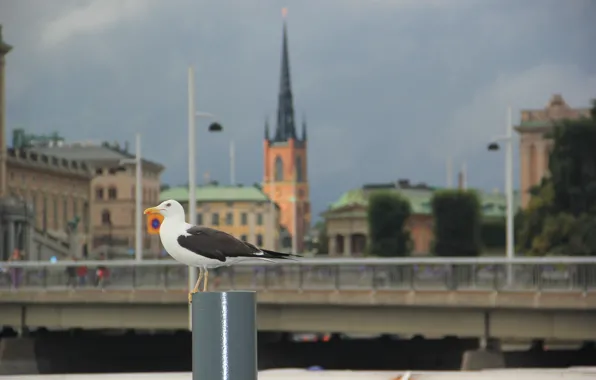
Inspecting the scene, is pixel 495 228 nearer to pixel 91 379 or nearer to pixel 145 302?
pixel 145 302

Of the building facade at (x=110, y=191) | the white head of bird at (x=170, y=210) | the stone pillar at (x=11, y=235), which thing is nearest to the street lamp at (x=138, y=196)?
the stone pillar at (x=11, y=235)

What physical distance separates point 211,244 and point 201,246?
3.4 inches

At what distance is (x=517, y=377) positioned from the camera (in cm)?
1451

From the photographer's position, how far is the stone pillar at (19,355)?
4972 cm

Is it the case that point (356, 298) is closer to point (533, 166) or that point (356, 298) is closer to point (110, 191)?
point (110, 191)

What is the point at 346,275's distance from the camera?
46.2 m

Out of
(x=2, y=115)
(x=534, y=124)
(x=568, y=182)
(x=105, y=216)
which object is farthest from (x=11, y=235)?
(x=534, y=124)

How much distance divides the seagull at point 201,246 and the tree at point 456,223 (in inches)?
5165

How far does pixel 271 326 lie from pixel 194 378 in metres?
36.0

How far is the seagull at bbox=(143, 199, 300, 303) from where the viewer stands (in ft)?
38.7

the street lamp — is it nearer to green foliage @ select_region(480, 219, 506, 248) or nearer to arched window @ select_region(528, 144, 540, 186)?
arched window @ select_region(528, 144, 540, 186)

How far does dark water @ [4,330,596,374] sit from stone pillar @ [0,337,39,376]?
42cm

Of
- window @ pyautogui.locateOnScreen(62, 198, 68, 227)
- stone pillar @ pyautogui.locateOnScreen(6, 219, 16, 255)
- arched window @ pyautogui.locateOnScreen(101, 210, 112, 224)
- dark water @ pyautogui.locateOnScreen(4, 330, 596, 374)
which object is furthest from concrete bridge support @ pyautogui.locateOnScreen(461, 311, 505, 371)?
arched window @ pyautogui.locateOnScreen(101, 210, 112, 224)

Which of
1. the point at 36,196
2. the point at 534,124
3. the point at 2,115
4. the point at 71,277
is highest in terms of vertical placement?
the point at 534,124
